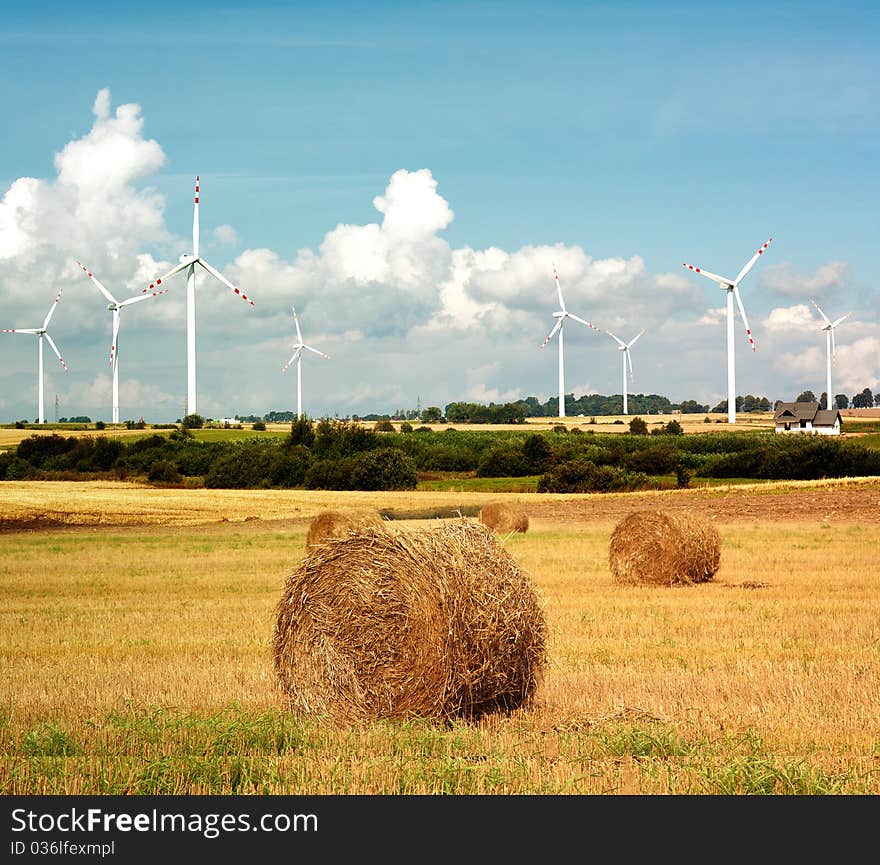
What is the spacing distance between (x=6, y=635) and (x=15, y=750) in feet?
27.2

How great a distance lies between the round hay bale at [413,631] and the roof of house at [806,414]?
11816 centimetres

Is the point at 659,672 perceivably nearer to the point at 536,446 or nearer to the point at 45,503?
the point at 45,503

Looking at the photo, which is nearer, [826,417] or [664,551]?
[664,551]

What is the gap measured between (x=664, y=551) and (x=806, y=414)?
10879 centimetres

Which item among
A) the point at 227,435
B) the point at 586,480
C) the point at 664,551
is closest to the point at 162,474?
the point at 586,480

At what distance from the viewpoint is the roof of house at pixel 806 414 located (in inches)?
4817

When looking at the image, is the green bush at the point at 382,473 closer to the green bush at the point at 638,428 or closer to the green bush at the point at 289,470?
the green bush at the point at 289,470

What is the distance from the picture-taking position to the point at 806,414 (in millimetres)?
125000

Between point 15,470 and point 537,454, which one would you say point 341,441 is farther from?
point 15,470

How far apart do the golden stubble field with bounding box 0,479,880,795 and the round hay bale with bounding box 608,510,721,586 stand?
72 centimetres

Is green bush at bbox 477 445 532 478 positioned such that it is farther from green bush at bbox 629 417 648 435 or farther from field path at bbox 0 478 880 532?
green bush at bbox 629 417 648 435

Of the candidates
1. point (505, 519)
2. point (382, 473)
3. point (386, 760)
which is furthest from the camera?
point (382, 473)

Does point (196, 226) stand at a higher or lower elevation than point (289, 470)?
higher

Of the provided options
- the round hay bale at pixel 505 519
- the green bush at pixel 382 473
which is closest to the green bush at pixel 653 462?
the green bush at pixel 382 473
